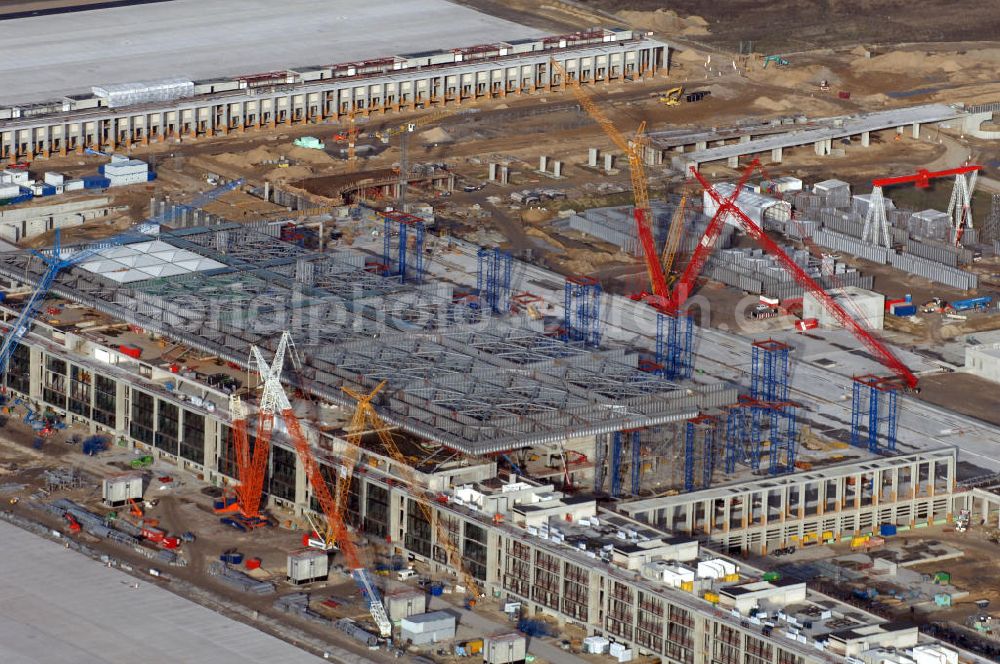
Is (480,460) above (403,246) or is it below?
below

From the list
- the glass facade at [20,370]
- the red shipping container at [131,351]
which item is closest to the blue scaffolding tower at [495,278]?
the red shipping container at [131,351]

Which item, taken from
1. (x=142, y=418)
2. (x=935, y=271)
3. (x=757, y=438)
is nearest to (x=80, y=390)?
(x=142, y=418)

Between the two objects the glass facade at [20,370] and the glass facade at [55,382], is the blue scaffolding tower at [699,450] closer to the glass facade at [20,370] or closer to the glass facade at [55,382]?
the glass facade at [55,382]

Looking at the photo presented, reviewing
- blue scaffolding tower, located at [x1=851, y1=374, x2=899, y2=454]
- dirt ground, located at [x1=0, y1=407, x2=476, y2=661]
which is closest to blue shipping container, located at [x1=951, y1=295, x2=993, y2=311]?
blue scaffolding tower, located at [x1=851, y1=374, x2=899, y2=454]

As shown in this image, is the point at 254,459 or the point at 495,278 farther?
the point at 495,278

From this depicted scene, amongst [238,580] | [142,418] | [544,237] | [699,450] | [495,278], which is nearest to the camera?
[238,580]

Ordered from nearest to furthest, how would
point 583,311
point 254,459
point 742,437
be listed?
point 254,459 → point 742,437 → point 583,311

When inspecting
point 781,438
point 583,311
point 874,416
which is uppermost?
point 583,311

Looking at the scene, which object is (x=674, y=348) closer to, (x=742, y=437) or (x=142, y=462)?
(x=742, y=437)
